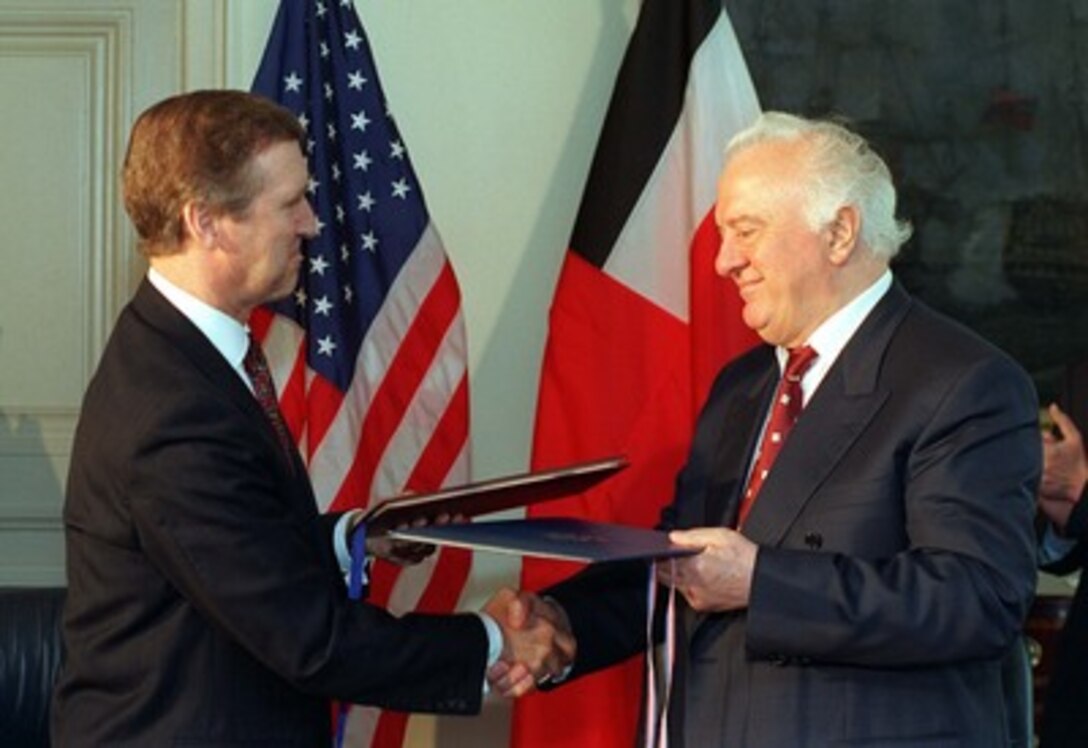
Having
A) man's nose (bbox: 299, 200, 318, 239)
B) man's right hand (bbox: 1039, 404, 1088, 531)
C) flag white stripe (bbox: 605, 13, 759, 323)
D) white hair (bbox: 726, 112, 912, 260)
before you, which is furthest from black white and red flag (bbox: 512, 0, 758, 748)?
man's nose (bbox: 299, 200, 318, 239)

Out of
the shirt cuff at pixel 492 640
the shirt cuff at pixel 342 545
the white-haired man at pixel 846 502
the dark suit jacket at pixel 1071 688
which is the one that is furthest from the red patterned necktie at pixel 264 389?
the dark suit jacket at pixel 1071 688

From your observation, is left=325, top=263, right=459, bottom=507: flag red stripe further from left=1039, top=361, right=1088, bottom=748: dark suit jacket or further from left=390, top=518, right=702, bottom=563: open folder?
left=1039, top=361, right=1088, bottom=748: dark suit jacket

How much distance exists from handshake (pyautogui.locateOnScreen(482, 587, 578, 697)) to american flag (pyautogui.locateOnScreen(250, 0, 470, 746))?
125 cm

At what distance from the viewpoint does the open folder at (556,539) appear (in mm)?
2771

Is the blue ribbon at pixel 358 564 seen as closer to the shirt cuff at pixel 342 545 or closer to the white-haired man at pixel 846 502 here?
the shirt cuff at pixel 342 545

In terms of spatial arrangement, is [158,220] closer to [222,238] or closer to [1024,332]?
[222,238]

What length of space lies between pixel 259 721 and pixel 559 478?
1.84 feet

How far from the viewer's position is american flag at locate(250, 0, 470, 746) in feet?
15.0

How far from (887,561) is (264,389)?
96 cm

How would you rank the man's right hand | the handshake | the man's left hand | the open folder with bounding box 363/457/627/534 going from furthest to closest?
the man's right hand
the handshake
the open folder with bounding box 363/457/627/534
the man's left hand

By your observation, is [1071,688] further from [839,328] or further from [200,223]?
[200,223]

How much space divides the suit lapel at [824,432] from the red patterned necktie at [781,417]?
7 centimetres

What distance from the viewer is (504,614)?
329 cm

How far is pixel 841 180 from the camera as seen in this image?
3.07 metres
